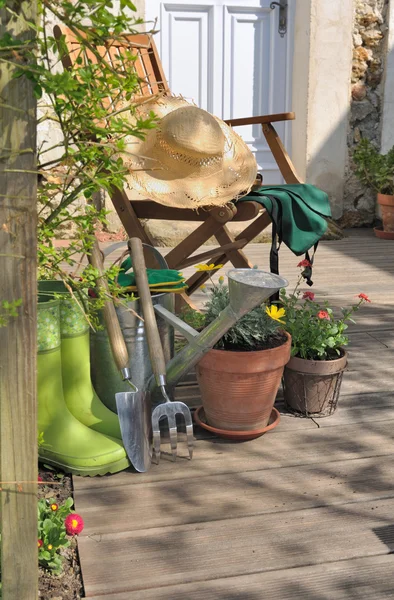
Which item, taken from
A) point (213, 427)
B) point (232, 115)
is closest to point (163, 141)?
point (213, 427)

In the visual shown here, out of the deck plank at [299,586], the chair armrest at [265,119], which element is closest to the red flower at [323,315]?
the deck plank at [299,586]

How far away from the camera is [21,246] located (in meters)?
1.19

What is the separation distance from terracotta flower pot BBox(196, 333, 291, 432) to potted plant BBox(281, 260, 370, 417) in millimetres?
155

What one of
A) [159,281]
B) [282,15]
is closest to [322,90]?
[282,15]

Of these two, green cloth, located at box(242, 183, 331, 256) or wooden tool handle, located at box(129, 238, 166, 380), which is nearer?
wooden tool handle, located at box(129, 238, 166, 380)

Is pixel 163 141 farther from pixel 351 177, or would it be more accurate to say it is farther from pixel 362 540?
pixel 351 177

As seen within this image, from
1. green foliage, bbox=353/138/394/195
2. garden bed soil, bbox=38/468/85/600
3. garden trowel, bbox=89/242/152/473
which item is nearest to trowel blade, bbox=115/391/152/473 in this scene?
garden trowel, bbox=89/242/152/473

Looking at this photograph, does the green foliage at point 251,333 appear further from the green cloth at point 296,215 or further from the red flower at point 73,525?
the red flower at point 73,525

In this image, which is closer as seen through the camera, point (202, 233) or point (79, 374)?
point (79, 374)

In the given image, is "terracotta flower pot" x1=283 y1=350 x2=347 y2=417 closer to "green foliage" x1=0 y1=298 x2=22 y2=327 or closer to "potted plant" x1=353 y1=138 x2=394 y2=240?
"green foliage" x1=0 y1=298 x2=22 y2=327

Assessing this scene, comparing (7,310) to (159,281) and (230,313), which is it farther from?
(159,281)

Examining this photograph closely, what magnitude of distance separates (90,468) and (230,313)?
21.9 inches

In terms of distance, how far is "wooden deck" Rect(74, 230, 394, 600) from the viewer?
160 centimetres

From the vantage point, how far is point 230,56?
527cm
